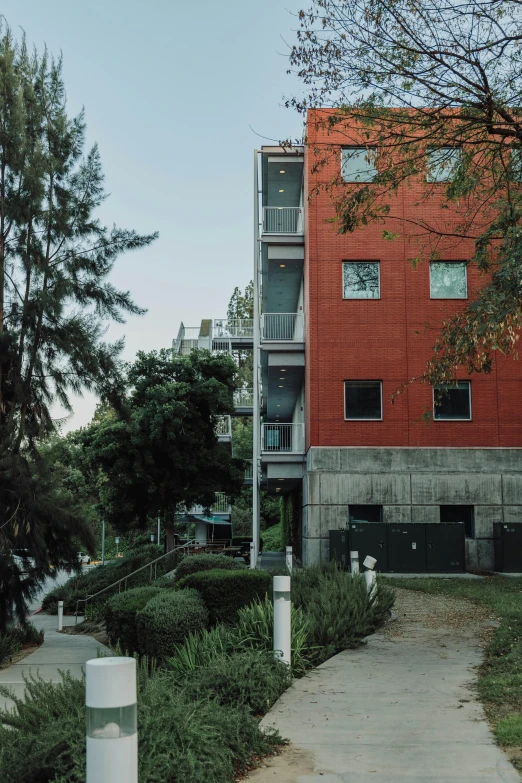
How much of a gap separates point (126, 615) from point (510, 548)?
49.5 ft

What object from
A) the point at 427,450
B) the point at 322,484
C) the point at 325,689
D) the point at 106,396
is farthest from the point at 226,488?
the point at 325,689

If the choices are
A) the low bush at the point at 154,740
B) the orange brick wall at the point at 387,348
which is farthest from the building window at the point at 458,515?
the low bush at the point at 154,740

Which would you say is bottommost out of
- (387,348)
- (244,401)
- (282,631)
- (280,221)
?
(282,631)

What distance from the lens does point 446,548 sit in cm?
2431

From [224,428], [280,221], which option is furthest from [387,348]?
[224,428]

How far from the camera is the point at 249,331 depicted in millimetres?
40250

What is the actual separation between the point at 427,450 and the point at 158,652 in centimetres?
1662

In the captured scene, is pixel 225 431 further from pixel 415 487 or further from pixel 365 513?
pixel 415 487

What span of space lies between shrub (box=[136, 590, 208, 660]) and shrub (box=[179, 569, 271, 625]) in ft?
0.70

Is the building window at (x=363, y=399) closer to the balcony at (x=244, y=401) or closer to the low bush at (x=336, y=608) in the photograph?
the balcony at (x=244, y=401)

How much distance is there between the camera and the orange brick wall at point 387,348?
26.1 meters

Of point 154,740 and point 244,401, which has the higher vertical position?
point 244,401

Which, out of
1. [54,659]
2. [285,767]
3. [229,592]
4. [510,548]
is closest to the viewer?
[285,767]

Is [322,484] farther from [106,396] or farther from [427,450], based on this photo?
[106,396]
